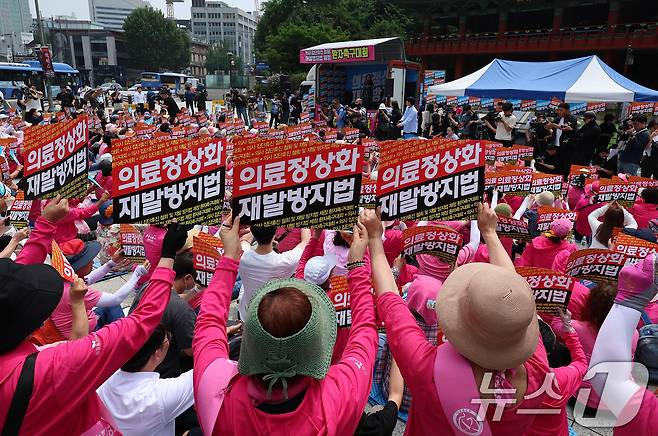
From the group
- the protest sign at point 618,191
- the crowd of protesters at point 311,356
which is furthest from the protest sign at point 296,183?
the protest sign at point 618,191

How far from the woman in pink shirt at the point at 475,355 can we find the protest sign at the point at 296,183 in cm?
105

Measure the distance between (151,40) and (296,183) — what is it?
88.2 metres

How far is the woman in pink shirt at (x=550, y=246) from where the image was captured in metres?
4.14

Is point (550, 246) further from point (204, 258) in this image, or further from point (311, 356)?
point (311, 356)

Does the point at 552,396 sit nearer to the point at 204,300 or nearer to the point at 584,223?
the point at 204,300

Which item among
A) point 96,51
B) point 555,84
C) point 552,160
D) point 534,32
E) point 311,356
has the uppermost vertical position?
point 96,51

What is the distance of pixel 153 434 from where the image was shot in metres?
2.25

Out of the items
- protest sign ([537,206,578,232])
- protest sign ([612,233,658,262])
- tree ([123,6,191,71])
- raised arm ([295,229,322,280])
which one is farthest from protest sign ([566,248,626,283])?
tree ([123,6,191,71])

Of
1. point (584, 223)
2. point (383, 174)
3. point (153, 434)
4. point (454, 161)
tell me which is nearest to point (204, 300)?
point (153, 434)

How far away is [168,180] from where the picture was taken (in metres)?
2.78

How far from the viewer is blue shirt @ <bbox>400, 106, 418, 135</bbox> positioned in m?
14.7

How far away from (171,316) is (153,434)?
0.73 meters

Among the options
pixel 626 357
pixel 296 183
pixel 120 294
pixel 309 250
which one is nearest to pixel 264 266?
pixel 309 250

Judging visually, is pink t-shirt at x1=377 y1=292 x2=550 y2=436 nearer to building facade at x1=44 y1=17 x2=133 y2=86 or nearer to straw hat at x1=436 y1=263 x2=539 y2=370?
straw hat at x1=436 y1=263 x2=539 y2=370
